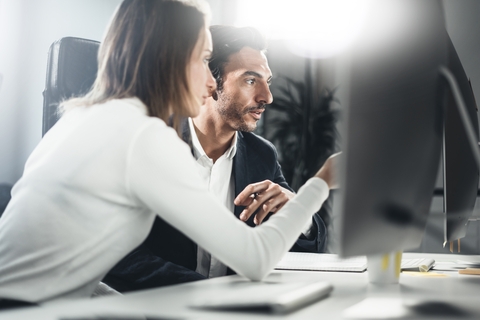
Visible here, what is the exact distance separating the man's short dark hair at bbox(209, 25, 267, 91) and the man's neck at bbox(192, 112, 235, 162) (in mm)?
229

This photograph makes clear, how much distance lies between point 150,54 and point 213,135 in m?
1.13

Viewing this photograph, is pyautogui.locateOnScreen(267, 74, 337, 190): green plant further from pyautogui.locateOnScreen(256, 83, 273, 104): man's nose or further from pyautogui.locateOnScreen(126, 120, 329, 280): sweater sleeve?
pyautogui.locateOnScreen(126, 120, 329, 280): sweater sleeve

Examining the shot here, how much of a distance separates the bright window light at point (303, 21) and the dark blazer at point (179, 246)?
79.5 inches

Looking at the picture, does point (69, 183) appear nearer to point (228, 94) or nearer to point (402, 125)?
point (402, 125)

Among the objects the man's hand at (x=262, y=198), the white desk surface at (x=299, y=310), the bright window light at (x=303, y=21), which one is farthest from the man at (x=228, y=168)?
the bright window light at (x=303, y=21)

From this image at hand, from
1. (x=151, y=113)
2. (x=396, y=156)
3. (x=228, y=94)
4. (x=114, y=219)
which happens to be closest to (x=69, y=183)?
(x=114, y=219)

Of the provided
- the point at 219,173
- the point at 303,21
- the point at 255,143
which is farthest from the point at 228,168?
the point at 303,21

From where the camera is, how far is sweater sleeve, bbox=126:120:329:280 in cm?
79

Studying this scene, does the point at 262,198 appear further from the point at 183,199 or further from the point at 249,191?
the point at 183,199

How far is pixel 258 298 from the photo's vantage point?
59 cm

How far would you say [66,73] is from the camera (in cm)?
148

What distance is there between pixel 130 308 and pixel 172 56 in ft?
1.95

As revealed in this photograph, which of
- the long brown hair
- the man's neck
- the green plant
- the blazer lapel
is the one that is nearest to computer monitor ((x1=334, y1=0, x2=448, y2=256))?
the long brown hair

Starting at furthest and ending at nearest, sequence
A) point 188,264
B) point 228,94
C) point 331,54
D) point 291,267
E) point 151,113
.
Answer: point 331,54
point 228,94
point 188,264
point 291,267
point 151,113
